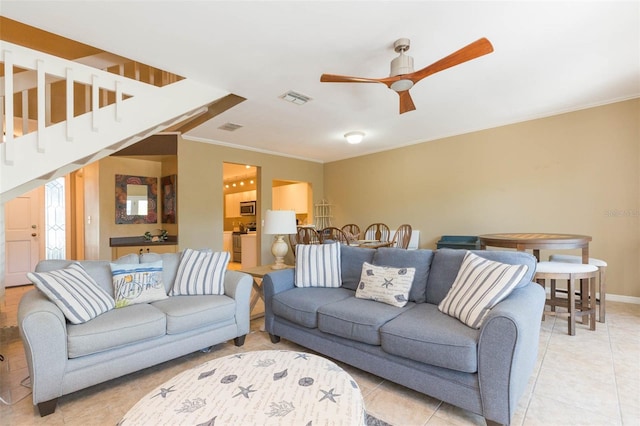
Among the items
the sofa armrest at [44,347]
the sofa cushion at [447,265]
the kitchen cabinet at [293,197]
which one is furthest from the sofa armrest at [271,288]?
the kitchen cabinet at [293,197]

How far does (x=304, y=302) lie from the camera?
8.20 ft

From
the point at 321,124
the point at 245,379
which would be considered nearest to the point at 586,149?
the point at 321,124

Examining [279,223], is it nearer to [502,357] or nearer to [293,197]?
[502,357]

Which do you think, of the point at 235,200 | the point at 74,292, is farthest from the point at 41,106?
the point at 235,200

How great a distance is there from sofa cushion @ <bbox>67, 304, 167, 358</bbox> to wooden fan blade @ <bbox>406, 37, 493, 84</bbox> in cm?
281

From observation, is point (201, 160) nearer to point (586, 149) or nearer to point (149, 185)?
point (149, 185)

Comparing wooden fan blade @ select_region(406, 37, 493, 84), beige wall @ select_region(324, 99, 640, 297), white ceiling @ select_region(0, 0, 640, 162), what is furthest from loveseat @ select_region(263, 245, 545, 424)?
beige wall @ select_region(324, 99, 640, 297)

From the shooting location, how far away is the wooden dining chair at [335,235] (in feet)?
16.1

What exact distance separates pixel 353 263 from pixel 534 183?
3.34 meters

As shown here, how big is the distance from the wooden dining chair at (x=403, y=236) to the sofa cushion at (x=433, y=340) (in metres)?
2.86

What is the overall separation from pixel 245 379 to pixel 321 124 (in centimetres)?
386

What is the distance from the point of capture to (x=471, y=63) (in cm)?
283

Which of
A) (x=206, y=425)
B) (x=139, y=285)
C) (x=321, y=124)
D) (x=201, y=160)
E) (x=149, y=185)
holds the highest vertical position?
(x=321, y=124)

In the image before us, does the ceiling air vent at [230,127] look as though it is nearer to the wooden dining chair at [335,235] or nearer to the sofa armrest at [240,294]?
the wooden dining chair at [335,235]
